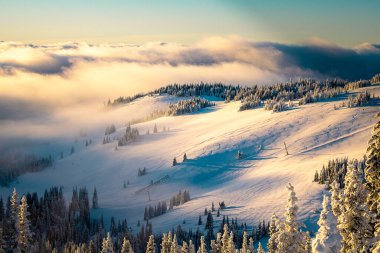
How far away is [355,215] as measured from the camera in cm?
2966

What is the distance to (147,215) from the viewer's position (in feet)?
636

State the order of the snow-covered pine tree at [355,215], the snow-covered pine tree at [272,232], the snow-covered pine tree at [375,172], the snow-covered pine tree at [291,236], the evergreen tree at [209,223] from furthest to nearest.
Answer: the evergreen tree at [209,223] < the snow-covered pine tree at [272,232] < the snow-covered pine tree at [291,236] < the snow-covered pine tree at [355,215] < the snow-covered pine tree at [375,172]

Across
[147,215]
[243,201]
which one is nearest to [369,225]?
[243,201]

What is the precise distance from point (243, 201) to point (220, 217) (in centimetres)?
2225

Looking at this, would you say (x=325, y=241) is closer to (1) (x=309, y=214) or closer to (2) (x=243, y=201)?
(1) (x=309, y=214)

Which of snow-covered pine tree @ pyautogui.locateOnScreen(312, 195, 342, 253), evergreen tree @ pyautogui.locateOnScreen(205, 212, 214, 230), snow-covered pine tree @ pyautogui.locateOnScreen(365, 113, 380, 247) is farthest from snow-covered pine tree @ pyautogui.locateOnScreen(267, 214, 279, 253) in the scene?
evergreen tree @ pyautogui.locateOnScreen(205, 212, 214, 230)

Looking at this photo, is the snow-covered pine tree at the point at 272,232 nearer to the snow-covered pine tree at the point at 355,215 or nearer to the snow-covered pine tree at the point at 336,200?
the snow-covered pine tree at the point at 336,200

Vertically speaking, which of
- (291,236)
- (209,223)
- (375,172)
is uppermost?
(375,172)

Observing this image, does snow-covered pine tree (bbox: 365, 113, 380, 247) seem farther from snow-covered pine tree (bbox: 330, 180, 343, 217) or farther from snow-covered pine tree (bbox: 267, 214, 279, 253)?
snow-covered pine tree (bbox: 267, 214, 279, 253)

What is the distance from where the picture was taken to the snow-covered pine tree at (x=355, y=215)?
96.3 feet

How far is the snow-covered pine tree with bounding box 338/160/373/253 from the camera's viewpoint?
29.3 meters

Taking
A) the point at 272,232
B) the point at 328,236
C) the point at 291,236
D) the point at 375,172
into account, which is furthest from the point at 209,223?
the point at 375,172

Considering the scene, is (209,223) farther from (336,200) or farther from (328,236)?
(336,200)

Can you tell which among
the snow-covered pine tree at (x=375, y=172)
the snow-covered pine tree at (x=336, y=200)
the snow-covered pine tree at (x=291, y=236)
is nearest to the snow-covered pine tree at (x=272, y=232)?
the snow-covered pine tree at (x=291, y=236)
